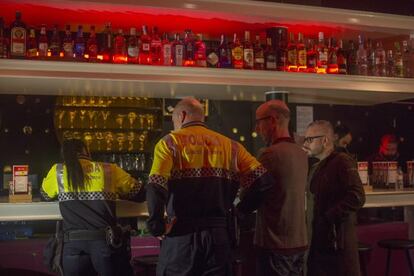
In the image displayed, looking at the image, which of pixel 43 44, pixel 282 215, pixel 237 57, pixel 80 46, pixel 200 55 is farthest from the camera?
pixel 237 57

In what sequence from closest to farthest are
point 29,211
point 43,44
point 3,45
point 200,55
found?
1. point 29,211
2. point 3,45
3. point 43,44
4. point 200,55

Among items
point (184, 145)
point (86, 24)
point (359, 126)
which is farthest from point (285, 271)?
point (359, 126)

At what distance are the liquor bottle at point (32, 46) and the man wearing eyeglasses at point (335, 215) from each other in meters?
1.99

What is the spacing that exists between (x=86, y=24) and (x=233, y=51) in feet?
3.75

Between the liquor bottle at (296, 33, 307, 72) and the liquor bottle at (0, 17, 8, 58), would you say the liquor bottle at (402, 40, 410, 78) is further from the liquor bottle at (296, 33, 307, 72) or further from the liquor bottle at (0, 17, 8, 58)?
the liquor bottle at (0, 17, 8, 58)

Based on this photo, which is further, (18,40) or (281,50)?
(281,50)

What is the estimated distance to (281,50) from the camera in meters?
4.17

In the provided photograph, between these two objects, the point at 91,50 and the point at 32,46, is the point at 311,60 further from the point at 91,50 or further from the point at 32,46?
the point at 32,46

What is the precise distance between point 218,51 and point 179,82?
491 millimetres

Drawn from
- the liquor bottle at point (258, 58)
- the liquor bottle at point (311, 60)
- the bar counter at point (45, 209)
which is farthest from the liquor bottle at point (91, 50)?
the liquor bottle at point (311, 60)

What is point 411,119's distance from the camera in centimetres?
579

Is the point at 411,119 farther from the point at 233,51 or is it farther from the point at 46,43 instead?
the point at 46,43

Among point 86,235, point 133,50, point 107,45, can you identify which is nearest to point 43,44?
point 107,45

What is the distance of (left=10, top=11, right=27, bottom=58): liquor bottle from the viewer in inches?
138
